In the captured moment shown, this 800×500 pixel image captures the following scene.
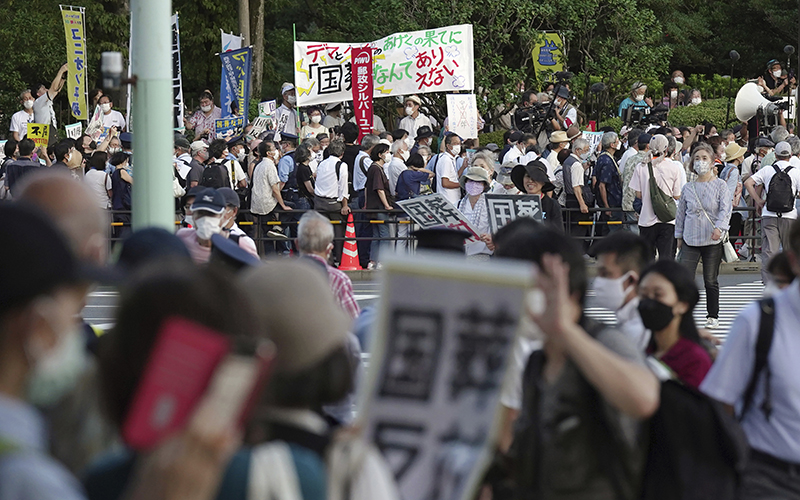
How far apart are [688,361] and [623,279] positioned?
1.50 ft

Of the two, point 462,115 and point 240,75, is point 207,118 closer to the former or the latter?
point 240,75

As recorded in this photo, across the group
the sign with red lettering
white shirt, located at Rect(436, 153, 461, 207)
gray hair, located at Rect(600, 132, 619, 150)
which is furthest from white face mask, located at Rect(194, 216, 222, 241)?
the sign with red lettering

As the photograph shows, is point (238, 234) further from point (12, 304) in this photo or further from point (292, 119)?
point (292, 119)

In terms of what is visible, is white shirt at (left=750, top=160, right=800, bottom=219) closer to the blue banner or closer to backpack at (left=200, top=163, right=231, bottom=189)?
backpack at (left=200, top=163, right=231, bottom=189)

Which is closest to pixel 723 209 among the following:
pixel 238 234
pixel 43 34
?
pixel 238 234

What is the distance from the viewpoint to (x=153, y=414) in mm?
1770

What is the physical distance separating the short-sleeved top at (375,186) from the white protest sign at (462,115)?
13.7 feet

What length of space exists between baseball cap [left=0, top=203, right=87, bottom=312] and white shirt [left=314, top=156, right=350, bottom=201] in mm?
14855

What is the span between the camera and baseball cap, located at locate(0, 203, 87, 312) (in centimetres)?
196

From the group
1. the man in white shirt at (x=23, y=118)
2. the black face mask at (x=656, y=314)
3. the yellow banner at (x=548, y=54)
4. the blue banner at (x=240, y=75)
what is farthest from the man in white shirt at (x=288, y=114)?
the black face mask at (x=656, y=314)

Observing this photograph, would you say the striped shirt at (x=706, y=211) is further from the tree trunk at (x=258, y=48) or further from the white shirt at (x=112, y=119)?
the tree trunk at (x=258, y=48)

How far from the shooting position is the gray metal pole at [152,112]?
579cm

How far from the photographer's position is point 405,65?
22.0 metres

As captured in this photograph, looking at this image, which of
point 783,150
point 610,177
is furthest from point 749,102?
point 783,150
